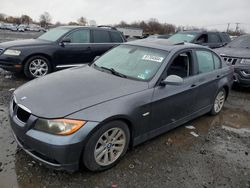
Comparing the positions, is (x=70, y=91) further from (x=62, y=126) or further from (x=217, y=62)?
(x=217, y=62)

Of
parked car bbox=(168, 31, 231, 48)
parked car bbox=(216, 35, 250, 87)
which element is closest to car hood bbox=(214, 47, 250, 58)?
parked car bbox=(216, 35, 250, 87)

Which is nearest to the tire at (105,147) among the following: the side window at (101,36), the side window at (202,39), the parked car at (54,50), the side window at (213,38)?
the parked car at (54,50)

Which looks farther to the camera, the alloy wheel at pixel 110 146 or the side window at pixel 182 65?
the side window at pixel 182 65

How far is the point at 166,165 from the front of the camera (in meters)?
3.21

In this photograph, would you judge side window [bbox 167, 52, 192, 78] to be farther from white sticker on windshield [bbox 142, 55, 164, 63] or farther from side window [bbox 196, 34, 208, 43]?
side window [bbox 196, 34, 208, 43]

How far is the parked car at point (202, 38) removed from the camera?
32.9 ft

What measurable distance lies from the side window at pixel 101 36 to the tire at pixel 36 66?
5.99ft

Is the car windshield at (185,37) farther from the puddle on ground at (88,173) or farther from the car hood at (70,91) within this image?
the car hood at (70,91)

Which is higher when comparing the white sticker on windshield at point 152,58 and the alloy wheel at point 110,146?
the white sticker on windshield at point 152,58

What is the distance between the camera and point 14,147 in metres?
3.33

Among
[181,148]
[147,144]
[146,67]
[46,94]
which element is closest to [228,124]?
[181,148]

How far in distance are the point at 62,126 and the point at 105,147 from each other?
0.65 meters

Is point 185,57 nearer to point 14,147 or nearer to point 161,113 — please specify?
point 161,113

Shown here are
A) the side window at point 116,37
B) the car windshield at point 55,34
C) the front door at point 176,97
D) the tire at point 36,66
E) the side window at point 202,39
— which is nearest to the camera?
the front door at point 176,97
